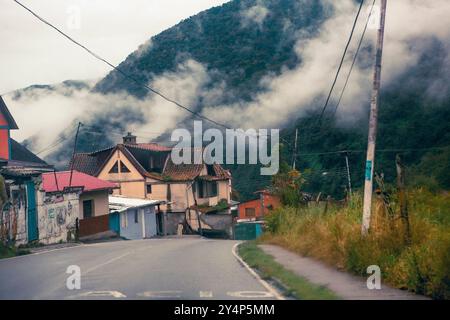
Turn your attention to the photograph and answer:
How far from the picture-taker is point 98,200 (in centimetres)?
4009

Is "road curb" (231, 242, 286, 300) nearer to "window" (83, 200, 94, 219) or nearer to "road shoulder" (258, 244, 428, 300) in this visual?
"road shoulder" (258, 244, 428, 300)

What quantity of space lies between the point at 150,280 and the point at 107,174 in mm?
44785

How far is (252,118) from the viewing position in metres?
83.1

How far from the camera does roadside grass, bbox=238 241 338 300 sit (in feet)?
34.1

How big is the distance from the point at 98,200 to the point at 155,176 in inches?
635

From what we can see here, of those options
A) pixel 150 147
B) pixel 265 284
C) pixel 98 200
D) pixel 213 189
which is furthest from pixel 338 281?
pixel 150 147

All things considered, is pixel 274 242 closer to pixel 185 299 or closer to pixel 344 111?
pixel 185 299

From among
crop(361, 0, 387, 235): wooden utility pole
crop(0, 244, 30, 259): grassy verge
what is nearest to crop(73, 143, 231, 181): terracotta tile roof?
crop(0, 244, 30, 259): grassy verge

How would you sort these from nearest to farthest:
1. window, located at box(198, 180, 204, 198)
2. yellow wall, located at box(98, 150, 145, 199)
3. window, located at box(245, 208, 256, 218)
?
yellow wall, located at box(98, 150, 145, 199), window, located at box(198, 180, 204, 198), window, located at box(245, 208, 256, 218)

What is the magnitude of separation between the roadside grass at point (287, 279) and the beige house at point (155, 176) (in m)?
37.7

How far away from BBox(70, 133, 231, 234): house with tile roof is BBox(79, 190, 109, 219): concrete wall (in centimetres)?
1384

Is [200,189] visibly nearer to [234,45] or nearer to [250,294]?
[234,45]

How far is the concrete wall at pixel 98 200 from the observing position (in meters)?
37.9
